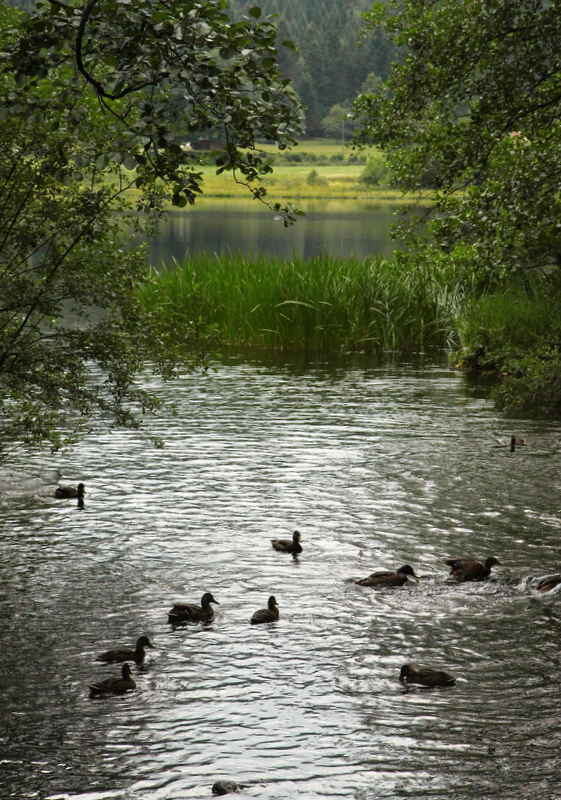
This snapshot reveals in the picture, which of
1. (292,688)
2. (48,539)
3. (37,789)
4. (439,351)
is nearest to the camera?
(37,789)

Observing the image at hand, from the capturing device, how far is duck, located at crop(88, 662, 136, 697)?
8492 millimetres

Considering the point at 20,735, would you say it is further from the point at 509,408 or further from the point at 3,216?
the point at 509,408

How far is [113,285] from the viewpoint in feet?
40.8

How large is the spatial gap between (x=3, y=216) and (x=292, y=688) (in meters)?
6.78

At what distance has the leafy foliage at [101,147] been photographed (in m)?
7.05

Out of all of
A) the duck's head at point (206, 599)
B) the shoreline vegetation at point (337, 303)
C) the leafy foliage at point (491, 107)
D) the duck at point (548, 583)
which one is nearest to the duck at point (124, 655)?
the duck's head at point (206, 599)

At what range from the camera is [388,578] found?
11008 mm

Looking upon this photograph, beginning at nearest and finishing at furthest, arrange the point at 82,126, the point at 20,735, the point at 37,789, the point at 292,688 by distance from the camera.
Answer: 1. the point at 37,789
2. the point at 20,735
3. the point at 292,688
4. the point at 82,126

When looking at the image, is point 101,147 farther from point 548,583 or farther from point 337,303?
point 337,303

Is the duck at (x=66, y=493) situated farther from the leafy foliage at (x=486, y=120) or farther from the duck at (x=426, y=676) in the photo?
the leafy foliage at (x=486, y=120)

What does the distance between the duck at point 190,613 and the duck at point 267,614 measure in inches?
19.4

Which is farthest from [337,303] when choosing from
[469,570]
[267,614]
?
[267,614]

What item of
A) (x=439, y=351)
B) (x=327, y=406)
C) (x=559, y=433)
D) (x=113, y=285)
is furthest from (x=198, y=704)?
(x=439, y=351)

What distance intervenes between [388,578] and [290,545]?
62.7 inches
